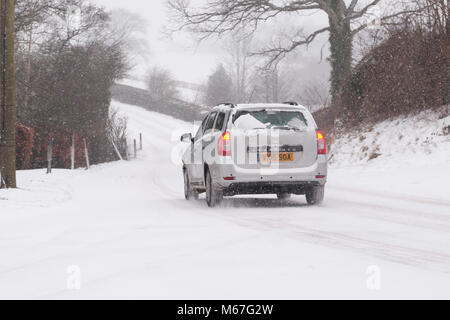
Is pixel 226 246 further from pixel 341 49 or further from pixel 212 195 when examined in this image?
pixel 341 49

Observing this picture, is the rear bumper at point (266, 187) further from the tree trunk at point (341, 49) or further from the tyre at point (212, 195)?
the tree trunk at point (341, 49)

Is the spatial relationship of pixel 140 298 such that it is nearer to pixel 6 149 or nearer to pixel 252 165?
pixel 252 165

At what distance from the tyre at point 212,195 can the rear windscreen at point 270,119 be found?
3.82 ft

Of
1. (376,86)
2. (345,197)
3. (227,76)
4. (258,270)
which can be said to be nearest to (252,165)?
(345,197)

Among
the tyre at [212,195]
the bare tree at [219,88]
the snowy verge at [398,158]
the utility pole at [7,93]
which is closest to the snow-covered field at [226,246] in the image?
the tyre at [212,195]

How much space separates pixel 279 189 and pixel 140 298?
6.86 meters

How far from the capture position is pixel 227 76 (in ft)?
261

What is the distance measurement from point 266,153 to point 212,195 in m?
1.27

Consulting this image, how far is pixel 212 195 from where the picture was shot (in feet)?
38.9

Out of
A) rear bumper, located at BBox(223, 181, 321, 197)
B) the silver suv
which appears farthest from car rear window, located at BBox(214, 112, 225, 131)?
rear bumper, located at BBox(223, 181, 321, 197)

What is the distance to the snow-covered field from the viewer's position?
5.11 meters

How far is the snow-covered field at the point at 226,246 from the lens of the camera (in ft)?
16.8

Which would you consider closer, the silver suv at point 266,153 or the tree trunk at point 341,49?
the silver suv at point 266,153

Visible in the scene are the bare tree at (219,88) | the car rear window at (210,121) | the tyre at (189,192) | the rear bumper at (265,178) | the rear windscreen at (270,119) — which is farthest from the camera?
the bare tree at (219,88)
